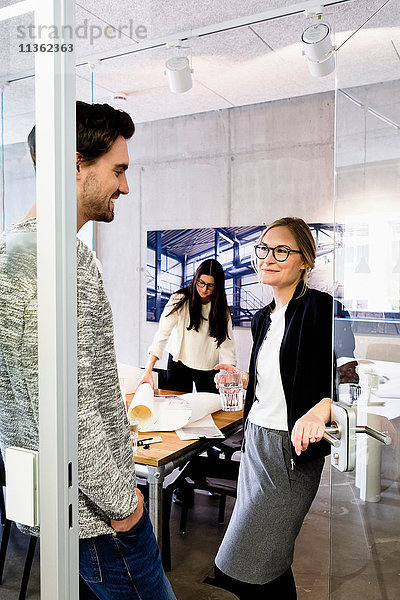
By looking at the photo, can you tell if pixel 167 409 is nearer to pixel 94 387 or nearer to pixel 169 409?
pixel 169 409

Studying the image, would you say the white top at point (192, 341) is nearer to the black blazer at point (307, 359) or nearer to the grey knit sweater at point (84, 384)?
the black blazer at point (307, 359)

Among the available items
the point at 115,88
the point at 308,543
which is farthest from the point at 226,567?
the point at 115,88

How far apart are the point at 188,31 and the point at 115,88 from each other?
1359 mm

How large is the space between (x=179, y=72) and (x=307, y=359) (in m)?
2.55

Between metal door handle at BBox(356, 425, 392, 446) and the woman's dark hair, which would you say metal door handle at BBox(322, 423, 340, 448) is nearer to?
metal door handle at BBox(356, 425, 392, 446)

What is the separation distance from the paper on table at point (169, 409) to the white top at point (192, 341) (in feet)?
3.73

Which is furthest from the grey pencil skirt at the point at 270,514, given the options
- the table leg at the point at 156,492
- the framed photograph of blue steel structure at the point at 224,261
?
the framed photograph of blue steel structure at the point at 224,261

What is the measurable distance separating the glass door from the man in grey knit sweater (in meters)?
0.49

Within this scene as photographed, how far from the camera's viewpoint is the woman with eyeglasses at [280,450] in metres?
1.88

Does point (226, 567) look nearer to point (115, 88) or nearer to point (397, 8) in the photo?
point (397, 8)

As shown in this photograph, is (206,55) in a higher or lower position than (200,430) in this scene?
higher

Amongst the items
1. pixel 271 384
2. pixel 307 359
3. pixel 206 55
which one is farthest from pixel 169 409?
pixel 206 55

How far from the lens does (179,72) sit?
3.72 metres

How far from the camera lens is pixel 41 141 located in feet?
3.05
